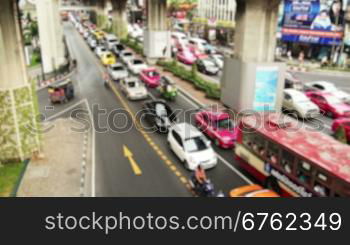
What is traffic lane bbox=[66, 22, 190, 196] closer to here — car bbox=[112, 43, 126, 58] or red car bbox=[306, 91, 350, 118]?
red car bbox=[306, 91, 350, 118]

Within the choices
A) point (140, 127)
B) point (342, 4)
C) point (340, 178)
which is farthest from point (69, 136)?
point (342, 4)

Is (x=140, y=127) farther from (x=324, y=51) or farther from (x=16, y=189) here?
(x=324, y=51)

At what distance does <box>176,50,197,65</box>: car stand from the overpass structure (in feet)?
22.2

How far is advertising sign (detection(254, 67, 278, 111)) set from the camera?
77.9 feet

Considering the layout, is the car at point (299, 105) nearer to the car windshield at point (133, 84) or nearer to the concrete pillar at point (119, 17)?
the car windshield at point (133, 84)

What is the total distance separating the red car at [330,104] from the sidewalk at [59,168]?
57.2 ft

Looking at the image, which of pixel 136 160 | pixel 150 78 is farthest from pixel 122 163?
pixel 150 78

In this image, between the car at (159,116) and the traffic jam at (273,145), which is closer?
the traffic jam at (273,145)

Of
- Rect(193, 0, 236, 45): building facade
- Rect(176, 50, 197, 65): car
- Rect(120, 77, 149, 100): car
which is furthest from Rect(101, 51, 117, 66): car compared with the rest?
Rect(193, 0, 236, 45): building facade

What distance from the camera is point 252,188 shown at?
1399 cm

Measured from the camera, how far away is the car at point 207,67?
3819 cm

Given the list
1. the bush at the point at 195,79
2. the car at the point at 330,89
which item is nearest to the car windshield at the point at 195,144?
the bush at the point at 195,79

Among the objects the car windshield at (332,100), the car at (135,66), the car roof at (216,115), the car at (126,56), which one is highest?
the car at (126,56)

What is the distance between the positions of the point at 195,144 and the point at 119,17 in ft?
168
